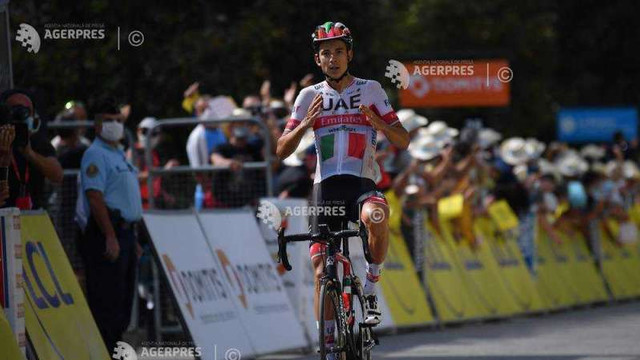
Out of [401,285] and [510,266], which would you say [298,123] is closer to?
[401,285]

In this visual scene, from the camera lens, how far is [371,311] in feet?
35.3

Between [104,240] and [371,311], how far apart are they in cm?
266

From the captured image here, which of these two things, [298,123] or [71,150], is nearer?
[298,123]

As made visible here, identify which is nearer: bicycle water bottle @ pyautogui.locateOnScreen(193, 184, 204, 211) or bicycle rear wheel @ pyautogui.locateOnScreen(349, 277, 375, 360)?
bicycle rear wheel @ pyautogui.locateOnScreen(349, 277, 375, 360)

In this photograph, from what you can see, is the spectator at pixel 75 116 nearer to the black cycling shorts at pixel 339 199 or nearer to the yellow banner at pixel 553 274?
the black cycling shorts at pixel 339 199

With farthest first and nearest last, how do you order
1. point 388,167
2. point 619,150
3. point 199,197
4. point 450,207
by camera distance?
point 619,150 → point 450,207 → point 388,167 → point 199,197

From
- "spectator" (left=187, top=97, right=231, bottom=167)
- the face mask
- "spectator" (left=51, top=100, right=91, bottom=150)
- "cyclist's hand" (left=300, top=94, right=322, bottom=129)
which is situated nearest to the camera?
"cyclist's hand" (left=300, top=94, right=322, bottom=129)

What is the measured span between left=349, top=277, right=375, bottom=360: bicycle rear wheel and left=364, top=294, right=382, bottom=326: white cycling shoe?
34 mm

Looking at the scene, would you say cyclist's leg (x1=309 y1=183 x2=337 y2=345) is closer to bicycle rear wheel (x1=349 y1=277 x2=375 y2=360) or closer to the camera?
bicycle rear wheel (x1=349 y1=277 x2=375 y2=360)

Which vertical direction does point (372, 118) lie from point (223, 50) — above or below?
below

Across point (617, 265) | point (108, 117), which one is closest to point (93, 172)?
point (108, 117)

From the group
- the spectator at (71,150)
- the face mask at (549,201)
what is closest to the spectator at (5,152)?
the spectator at (71,150)

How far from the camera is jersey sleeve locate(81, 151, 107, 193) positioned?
12.6 m

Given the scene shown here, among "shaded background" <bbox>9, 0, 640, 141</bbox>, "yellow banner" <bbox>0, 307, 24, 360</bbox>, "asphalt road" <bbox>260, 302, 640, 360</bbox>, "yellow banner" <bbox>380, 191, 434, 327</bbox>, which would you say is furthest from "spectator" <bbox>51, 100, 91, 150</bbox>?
"yellow banner" <bbox>0, 307, 24, 360</bbox>
